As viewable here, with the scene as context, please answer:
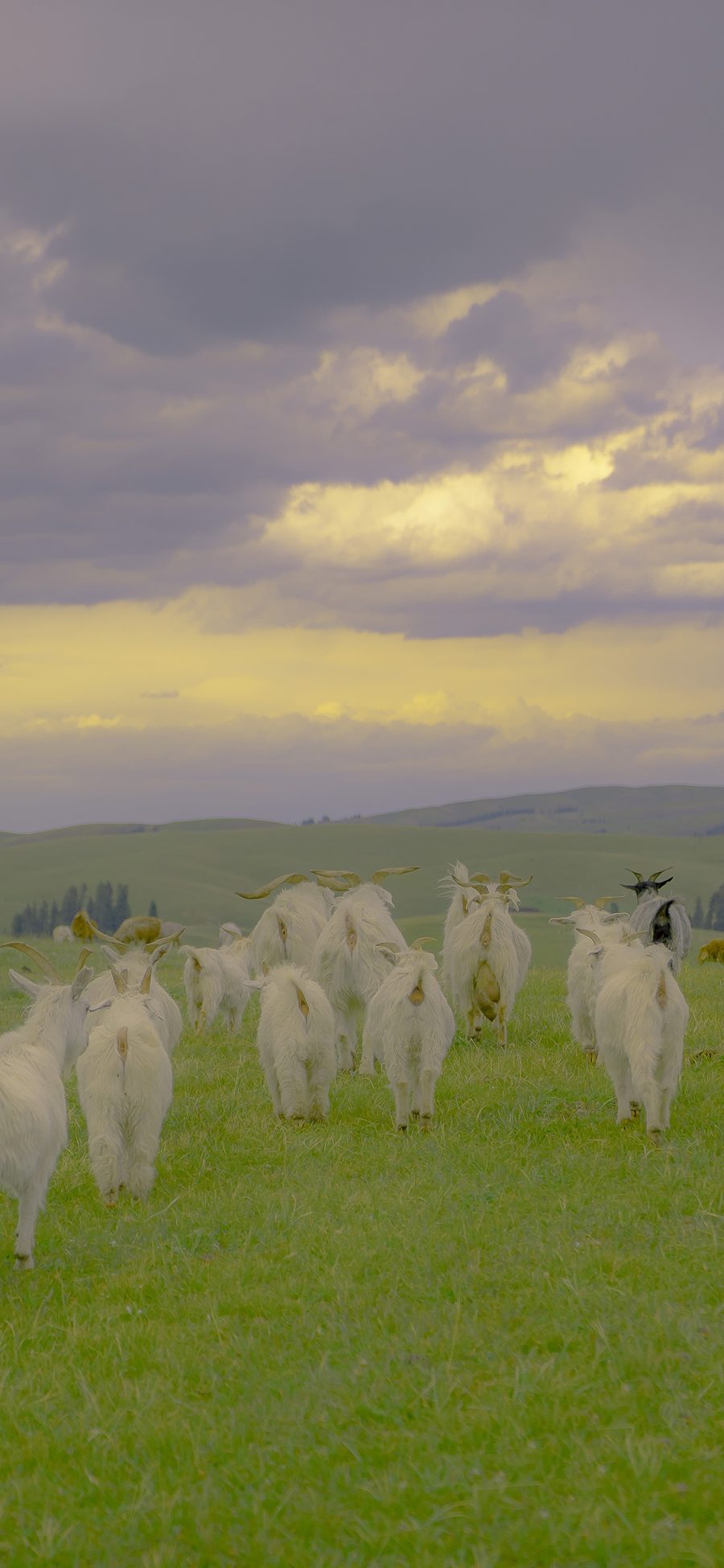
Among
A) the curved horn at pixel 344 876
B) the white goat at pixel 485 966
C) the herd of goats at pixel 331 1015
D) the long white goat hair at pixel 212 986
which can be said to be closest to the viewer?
the herd of goats at pixel 331 1015

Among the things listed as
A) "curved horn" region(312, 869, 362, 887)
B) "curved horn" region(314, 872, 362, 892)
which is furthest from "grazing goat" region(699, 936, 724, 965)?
"curved horn" region(314, 872, 362, 892)

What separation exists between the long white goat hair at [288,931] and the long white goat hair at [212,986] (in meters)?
1.31

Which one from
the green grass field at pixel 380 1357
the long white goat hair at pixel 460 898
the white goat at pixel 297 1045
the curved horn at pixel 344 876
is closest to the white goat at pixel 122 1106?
the green grass field at pixel 380 1357

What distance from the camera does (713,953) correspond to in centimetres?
3275

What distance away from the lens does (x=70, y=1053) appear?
10203 mm

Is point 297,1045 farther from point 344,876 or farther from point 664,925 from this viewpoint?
point 344,876

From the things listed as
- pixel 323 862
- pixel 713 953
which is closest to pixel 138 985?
pixel 713 953

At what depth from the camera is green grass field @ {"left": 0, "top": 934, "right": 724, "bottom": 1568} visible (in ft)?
14.7

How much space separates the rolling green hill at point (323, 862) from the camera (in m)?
126

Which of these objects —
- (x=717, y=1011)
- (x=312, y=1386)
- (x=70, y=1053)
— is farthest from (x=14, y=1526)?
(x=717, y=1011)

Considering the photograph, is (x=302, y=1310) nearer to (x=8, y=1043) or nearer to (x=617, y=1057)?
(x=8, y=1043)

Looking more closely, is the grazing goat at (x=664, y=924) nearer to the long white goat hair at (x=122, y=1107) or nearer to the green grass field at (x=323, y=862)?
the long white goat hair at (x=122, y=1107)

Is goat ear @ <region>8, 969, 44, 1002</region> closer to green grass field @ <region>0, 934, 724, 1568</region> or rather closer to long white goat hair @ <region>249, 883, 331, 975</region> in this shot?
green grass field @ <region>0, 934, 724, 1568</region>

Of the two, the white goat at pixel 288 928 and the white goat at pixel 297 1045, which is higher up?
the white goat at pixel 288 928
